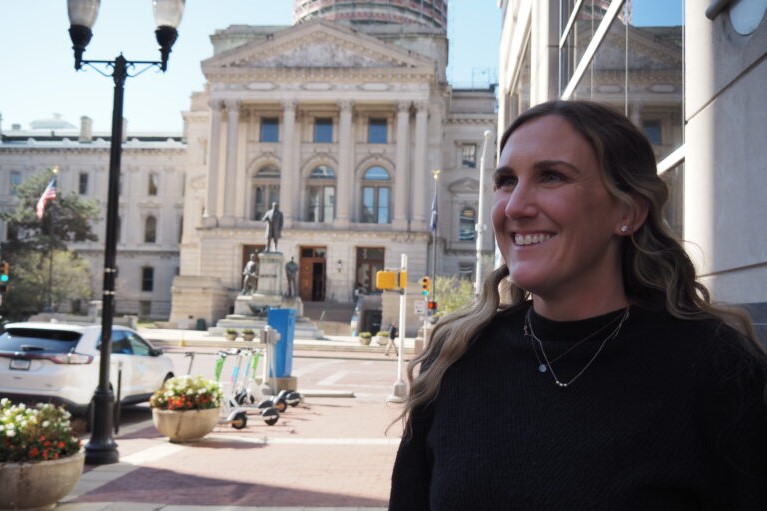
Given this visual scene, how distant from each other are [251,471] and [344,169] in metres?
58.1

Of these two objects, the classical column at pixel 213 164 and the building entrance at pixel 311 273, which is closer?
the building entrance at pixel 311 273

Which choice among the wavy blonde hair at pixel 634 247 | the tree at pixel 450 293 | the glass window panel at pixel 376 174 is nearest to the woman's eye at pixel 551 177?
the wavy blonde hair at pixel 634 247

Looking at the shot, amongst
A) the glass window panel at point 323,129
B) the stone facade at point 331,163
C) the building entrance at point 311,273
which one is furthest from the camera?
the glass window panel at point 323,129

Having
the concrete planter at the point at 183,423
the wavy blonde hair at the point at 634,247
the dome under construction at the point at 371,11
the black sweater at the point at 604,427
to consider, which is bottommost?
the concrete planter at the point at 183,423

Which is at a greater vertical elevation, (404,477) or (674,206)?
(674,206)

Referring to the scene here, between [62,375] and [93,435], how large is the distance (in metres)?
3.05

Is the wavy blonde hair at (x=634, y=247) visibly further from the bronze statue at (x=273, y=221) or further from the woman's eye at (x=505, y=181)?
the bronze statue at (x=273, y=221)

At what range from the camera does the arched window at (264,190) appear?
6938 cm

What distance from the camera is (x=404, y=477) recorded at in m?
2.58

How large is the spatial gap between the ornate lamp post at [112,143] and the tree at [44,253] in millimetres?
45616

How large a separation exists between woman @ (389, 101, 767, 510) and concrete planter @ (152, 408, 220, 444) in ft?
33.0

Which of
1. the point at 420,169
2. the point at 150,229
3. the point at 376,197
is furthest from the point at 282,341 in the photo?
the point at 150,229

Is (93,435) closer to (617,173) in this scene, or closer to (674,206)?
(674,206)

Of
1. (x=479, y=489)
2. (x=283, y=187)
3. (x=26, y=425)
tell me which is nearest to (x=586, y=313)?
(x=479, y=489)
